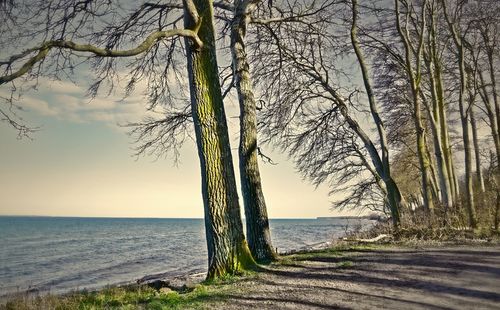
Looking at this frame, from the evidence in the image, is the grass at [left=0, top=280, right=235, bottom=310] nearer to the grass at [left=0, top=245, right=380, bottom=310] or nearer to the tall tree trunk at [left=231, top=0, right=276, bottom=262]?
the grass at [left=0, top=245, right=380, bottom=310]

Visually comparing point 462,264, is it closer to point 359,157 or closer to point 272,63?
point 272,63

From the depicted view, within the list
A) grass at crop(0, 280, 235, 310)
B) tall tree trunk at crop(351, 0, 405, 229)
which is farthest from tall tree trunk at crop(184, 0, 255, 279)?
tall tree trunk at crop(351, 0, 405, 229)

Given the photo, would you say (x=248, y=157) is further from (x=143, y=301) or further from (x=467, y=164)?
(x=467, y=164)

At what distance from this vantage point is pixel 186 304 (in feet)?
17.7

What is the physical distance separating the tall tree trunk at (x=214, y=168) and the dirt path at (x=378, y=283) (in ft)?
2.56

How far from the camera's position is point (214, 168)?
7.43 metres

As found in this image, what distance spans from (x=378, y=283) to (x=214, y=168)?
11.7ft

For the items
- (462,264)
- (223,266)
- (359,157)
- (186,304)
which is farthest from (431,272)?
(359,157)

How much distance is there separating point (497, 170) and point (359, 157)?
19.7 feet

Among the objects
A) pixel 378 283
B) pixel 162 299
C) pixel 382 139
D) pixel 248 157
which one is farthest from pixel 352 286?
pixel 382 139

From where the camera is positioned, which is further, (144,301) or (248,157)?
(248,157)

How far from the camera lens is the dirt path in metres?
5.10

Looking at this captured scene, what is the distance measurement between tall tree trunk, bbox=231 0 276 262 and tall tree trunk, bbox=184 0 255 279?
1.42 metres

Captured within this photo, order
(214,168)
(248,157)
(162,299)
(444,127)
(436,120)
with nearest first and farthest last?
1. (162,299)
2. (214,168)
3. (248,157)
4. (444,127)
5. (436,120)
